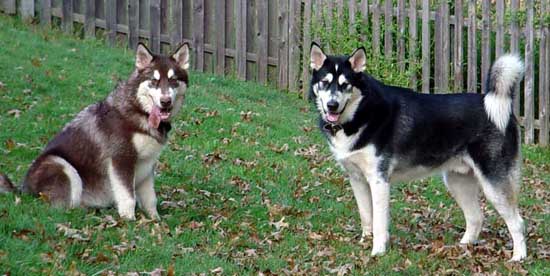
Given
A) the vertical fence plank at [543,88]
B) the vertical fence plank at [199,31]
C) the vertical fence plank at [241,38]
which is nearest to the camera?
the vertical fence plank at [543,88]

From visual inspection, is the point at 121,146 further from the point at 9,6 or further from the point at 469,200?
the point at 9,6

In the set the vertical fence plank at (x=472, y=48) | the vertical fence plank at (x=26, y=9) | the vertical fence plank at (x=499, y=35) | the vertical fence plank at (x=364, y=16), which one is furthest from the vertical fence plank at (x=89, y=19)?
the vertical fence plank at (x=499, y=35)

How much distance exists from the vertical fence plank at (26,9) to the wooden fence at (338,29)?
0.6 inches

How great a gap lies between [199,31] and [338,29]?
228 cm

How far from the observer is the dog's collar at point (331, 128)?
7667 mm

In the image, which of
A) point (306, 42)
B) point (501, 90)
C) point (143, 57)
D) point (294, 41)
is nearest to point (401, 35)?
point (306, 42)

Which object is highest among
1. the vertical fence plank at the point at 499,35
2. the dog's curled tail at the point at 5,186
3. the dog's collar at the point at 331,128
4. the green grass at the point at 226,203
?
the vertical fence plank at the point at 499,35

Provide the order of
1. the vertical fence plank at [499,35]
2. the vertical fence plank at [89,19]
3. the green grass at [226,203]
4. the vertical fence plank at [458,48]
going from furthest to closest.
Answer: the vertical fence plank at [89,19]
the vertical fence plank at [458,48]
the vertical fence plank at [499,35]
the green grass at [226,203]

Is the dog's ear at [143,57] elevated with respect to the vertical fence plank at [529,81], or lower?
elevated

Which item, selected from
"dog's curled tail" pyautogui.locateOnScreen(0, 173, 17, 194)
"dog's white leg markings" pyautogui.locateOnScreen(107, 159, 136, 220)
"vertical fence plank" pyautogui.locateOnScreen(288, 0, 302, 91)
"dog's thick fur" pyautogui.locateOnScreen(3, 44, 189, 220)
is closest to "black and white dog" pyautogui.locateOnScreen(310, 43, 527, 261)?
"dog's thick fur" pyautogui.locateOnScreen(3, 44, 189, 220)

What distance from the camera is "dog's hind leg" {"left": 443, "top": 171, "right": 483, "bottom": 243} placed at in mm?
8172

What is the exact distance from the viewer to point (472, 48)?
40.5 ft

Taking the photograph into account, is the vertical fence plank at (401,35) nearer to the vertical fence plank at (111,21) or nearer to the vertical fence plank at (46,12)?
the vertical fence plank at (111,21)

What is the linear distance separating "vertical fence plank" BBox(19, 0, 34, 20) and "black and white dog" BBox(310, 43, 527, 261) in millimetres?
8419
